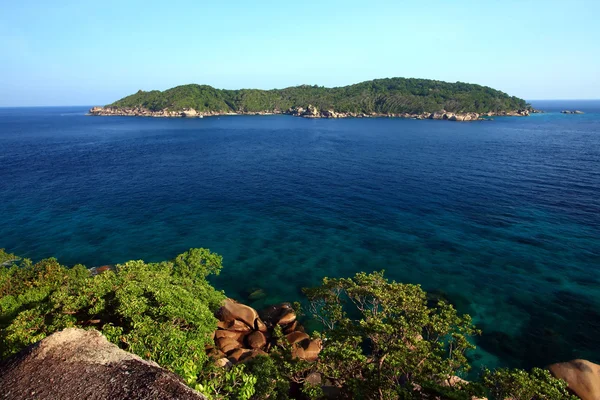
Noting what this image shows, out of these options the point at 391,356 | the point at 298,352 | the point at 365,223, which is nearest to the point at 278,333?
the point at 298,352

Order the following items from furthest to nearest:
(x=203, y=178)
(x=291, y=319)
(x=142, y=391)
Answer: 1. (x=203, y=178)
2. (x=291, y=319)
3. (x=142, y=391)

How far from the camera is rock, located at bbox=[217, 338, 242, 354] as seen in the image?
2847 centimetres

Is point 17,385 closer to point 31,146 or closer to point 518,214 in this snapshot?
point 518,214

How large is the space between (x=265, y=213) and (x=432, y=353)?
4565cm

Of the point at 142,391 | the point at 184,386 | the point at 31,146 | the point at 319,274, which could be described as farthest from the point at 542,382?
the point at 31,146

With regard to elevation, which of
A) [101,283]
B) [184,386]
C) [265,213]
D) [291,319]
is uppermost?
[184,386]

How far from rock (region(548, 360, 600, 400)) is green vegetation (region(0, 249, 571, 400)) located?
9104 millimetres

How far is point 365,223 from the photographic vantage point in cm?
5559

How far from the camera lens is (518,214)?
56.6 meters

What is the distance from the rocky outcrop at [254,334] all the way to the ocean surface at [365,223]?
14.0 ft

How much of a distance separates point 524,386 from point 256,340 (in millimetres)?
21899

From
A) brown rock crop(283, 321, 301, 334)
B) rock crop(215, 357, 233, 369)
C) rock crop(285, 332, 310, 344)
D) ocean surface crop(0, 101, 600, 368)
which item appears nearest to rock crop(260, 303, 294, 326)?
brown rock crop(283, 321, 301, 334)

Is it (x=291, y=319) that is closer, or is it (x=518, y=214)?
(x=291, y=319)

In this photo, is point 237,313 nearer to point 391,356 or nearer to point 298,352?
point 298,352
